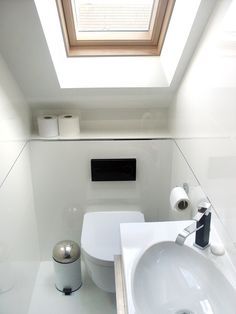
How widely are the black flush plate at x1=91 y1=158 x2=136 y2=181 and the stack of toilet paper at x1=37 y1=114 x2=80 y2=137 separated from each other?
0.80 ft

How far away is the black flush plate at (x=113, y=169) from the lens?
6.57 feet

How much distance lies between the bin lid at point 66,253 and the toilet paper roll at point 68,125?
2.41 ft

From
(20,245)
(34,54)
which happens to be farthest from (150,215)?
(34,54)

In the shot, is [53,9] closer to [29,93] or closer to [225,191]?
[29,93]

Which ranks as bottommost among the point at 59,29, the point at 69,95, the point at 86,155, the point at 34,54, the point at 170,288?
the point at 170,288

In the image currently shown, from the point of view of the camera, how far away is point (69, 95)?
189 cm

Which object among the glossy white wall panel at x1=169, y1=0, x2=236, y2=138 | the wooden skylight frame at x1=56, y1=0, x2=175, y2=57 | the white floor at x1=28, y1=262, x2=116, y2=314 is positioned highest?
the wooden skylight frame at x1=56, y1=0, x2=175, y2=57

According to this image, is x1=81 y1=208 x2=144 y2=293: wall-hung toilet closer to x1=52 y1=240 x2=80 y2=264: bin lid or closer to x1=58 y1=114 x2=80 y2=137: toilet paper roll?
x1=52 y1=240 x2=80 y2=264: bin lid

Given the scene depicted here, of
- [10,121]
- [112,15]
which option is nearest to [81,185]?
[10,121]

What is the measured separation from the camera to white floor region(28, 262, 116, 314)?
6.30ft

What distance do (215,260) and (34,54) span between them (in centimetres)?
125

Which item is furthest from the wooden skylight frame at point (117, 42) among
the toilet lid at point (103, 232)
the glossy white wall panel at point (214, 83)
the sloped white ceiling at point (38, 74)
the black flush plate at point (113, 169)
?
the toilet lid at point (103, 232)

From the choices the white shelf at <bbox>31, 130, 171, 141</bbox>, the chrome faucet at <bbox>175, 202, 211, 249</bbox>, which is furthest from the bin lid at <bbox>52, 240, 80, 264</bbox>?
A: the chrome faucet at <bbox>175, 202, 211, 249</bbox>

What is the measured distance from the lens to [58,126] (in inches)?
78.2
